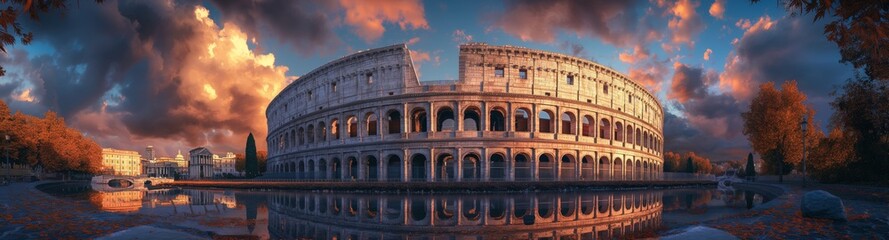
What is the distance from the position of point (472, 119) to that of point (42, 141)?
64.4 m

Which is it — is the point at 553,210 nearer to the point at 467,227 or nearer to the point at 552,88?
the point at 467,227

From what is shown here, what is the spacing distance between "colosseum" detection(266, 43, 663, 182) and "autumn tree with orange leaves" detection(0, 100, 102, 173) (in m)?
38.8

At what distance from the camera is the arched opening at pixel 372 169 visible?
46572 millimetres

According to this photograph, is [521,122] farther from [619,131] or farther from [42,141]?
[42,141]

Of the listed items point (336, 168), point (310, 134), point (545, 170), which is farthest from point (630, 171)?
point (310, 134)

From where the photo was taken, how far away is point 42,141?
64.1 m

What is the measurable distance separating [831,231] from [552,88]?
38.2 meters

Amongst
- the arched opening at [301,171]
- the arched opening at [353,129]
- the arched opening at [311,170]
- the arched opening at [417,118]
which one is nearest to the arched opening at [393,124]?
the arched opening at [417,118]

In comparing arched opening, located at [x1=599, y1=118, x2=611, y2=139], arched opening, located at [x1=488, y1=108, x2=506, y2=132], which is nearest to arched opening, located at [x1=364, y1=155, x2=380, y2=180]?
arched opening, located at [x1=488, y1=108, x2=506, y2=132]

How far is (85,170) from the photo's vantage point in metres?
82.4

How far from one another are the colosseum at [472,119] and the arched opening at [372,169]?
14 centimetres

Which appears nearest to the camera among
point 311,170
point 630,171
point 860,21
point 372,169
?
point 860,21

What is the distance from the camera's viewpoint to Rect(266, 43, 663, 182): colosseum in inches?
1752

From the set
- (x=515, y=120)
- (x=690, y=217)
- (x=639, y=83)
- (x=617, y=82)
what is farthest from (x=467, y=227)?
(x=639, y=83)
